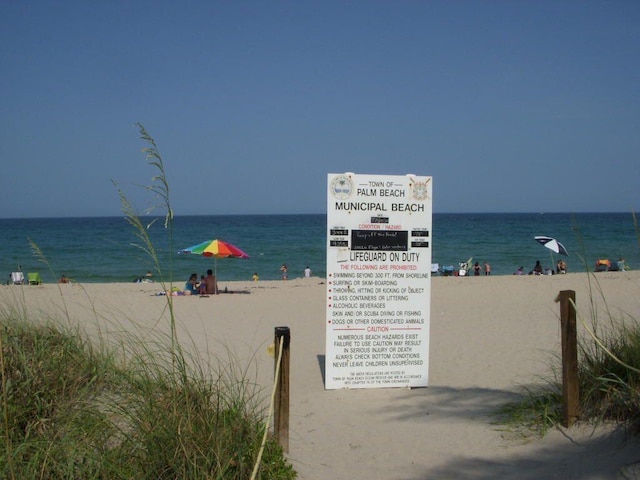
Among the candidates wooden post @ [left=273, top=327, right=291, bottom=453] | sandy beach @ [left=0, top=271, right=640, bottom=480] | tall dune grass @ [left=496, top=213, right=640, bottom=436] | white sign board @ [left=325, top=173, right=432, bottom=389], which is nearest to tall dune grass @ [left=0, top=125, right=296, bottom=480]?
wooden post @ [left=273, top=327, right=291, bottom=453]

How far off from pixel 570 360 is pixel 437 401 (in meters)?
2.13

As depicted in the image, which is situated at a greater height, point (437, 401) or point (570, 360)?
point (570, 360)

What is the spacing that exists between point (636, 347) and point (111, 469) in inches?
155

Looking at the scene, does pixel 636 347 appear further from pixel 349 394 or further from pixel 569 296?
pixel 349 394

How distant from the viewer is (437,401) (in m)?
6.74

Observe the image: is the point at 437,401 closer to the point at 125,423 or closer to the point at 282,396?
the point at 282,396

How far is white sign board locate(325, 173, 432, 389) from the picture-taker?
7098mm

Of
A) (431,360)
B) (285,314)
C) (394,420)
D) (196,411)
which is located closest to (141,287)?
(285,314)

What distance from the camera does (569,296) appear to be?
4934 mm

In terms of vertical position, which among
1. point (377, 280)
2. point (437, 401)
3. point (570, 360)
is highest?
point (377, 280)

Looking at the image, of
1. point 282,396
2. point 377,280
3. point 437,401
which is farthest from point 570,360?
point 377,280

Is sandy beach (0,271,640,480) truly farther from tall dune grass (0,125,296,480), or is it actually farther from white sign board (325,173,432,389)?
tall dune grass (0,125,296,480)

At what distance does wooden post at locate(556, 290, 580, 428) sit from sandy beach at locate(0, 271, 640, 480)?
0.15 metres

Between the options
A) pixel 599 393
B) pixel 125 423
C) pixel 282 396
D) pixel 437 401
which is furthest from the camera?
pixel 437 401
